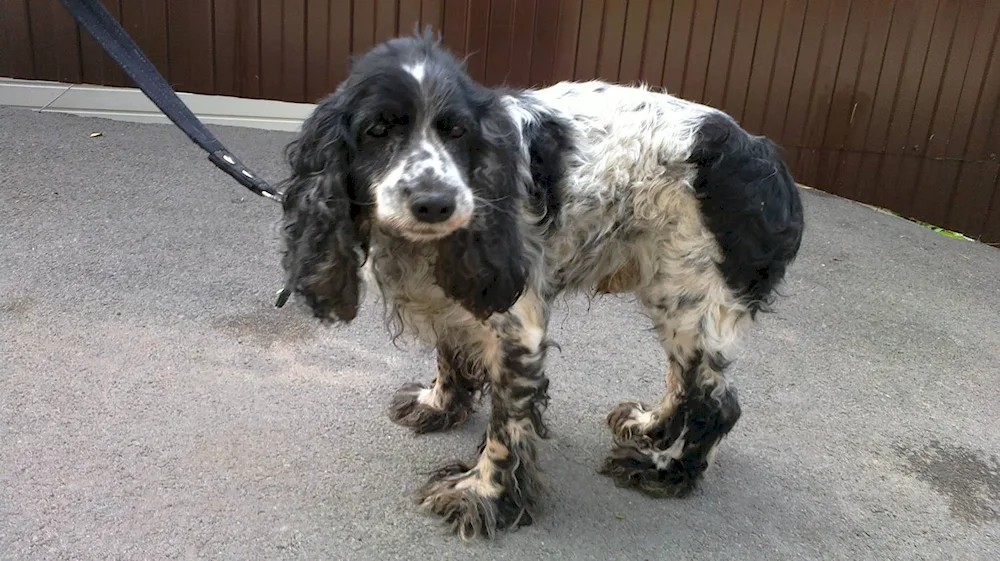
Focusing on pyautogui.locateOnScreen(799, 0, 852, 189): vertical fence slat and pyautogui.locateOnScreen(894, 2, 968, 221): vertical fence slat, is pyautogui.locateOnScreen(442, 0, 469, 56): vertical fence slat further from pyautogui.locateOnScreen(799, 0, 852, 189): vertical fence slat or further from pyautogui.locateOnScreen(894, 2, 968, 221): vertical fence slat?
pyautogui.locateOnScreen(894, 2, 968, 221): vertical fence slat

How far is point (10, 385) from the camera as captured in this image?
9.43 feet

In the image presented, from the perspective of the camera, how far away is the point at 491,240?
2141 mm

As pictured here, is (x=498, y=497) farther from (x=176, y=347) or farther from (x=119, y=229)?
(x=119, y=229)

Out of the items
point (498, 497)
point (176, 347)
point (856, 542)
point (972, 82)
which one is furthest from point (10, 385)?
point (972, 82)

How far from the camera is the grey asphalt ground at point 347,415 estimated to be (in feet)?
7.86

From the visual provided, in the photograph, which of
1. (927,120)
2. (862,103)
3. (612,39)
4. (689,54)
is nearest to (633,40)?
(612,39)

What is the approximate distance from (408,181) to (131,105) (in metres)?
4.80

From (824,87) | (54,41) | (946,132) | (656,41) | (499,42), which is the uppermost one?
(656,41)

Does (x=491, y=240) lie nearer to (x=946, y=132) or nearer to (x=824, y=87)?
(x=824, y=87)

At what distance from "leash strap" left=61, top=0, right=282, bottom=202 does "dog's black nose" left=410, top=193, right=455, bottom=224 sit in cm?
67

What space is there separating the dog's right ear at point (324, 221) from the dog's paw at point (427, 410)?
0.80 meters

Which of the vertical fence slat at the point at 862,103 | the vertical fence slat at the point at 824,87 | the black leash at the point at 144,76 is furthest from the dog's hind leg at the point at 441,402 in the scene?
the vertical fence slat at the point at 862,103

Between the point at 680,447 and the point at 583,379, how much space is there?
0.73 metres

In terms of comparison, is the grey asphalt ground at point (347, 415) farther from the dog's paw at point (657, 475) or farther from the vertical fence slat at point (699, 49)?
the vertical fence slat at point (699, 49)
